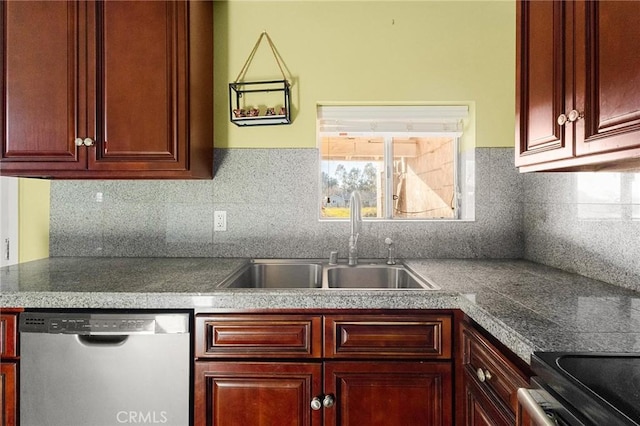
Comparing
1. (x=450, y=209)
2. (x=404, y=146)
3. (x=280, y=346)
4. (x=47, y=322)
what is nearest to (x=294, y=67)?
(x=404, y=146)

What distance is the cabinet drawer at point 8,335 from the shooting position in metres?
1.24

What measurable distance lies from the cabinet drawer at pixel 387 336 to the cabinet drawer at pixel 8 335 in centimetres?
104

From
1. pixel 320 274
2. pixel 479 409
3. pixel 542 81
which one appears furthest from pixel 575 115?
pixel 320 274

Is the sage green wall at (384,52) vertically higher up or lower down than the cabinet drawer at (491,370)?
higher up

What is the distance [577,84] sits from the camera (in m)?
1.06

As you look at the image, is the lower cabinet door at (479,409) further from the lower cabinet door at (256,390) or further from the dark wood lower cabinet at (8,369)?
the dark wood lower cabinet at (8,369)

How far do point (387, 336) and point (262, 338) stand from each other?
16.6 inches

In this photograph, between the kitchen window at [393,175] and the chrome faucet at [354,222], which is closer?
the chrome faucet at [354,222]

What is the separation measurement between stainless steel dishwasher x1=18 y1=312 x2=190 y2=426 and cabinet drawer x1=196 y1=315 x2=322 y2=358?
0.38ft

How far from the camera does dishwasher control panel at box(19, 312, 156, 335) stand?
4.03 feet

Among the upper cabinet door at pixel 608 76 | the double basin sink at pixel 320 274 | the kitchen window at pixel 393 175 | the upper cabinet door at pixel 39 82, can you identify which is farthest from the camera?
the kitchen window at pixel 393 175

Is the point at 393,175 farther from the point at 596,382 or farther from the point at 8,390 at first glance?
the point at 8,390

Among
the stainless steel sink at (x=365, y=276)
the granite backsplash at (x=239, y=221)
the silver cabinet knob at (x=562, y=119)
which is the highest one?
the silver cabinet knob at (x=562, y=119)

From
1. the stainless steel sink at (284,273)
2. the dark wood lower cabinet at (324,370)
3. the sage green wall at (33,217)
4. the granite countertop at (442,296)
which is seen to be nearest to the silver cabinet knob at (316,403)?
the dark wood lower cabinet at (324,370)
